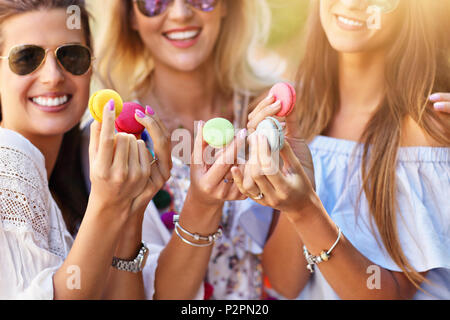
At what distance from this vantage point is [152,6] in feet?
8.11

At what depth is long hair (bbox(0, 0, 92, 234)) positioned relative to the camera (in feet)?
6.37

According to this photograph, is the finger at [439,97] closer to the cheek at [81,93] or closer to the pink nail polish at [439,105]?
the pink nail polish at [439,105]

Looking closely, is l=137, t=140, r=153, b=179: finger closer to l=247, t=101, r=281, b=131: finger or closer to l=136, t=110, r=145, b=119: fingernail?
l=136, t=110, r=145, b=119: fingernail

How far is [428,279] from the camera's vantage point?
6.53 feet

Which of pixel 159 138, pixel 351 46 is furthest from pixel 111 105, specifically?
pixel 351 46

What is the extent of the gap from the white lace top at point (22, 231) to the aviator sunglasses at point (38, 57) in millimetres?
270

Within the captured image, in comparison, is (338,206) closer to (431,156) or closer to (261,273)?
(431,156)

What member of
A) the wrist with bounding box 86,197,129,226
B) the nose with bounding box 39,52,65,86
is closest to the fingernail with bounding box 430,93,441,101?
the wrist with bounding box 86,197,129,226

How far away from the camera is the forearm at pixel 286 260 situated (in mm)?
2186

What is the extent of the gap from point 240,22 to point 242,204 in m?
1.16

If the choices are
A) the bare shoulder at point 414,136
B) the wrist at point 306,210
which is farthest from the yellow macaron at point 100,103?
the bare shoulder at point 414,136

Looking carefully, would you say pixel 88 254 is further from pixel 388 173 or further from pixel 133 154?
pixel 388 173

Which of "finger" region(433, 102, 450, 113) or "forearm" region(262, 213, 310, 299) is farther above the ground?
"finger" region(433, 102, 450, 113)

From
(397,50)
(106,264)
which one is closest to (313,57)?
(397,50)
